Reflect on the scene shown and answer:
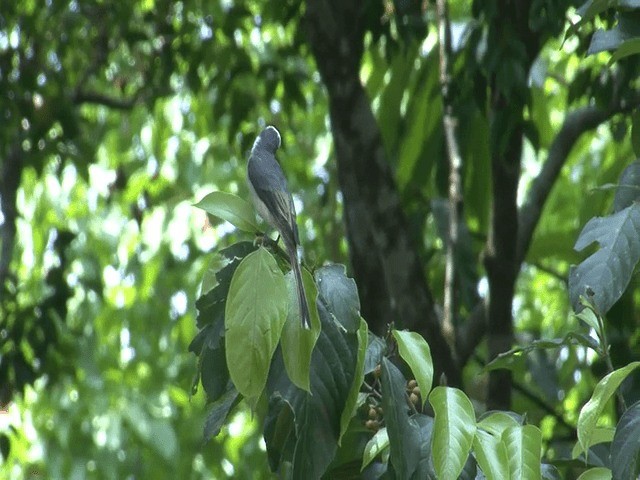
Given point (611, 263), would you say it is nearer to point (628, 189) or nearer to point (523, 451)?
point (628, 189)

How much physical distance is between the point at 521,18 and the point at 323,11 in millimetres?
532

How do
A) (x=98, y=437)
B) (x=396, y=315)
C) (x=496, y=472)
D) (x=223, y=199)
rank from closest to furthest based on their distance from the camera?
(x=496, y=472)
(x=223, y=199)
(x=396, y=315)
(x=98, y=437)

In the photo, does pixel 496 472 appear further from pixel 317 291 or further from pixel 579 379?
pixel 579 379

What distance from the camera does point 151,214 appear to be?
546 centimetres

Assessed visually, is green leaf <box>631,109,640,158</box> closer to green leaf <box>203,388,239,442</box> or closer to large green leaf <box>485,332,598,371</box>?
large green leaf <box>485,332,598,371</box>

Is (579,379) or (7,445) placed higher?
A: (7,445)

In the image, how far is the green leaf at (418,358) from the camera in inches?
65.6

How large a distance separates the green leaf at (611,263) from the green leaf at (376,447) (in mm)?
397

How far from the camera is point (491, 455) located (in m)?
1.58

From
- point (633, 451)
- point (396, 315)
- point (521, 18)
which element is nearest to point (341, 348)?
point (633, 451)

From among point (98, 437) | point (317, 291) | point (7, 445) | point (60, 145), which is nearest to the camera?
point (317, 291)

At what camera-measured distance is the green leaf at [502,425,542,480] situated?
1.57m

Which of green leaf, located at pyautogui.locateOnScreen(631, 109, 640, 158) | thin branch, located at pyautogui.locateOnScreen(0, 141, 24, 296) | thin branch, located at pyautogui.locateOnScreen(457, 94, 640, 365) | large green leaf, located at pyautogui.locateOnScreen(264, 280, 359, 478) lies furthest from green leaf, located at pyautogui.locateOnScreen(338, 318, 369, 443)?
thin branch, located at pyautogui.locateOnScreen(0, 141, 24, 296)

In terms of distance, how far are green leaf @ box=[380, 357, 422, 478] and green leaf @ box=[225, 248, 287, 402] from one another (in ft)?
0.61
